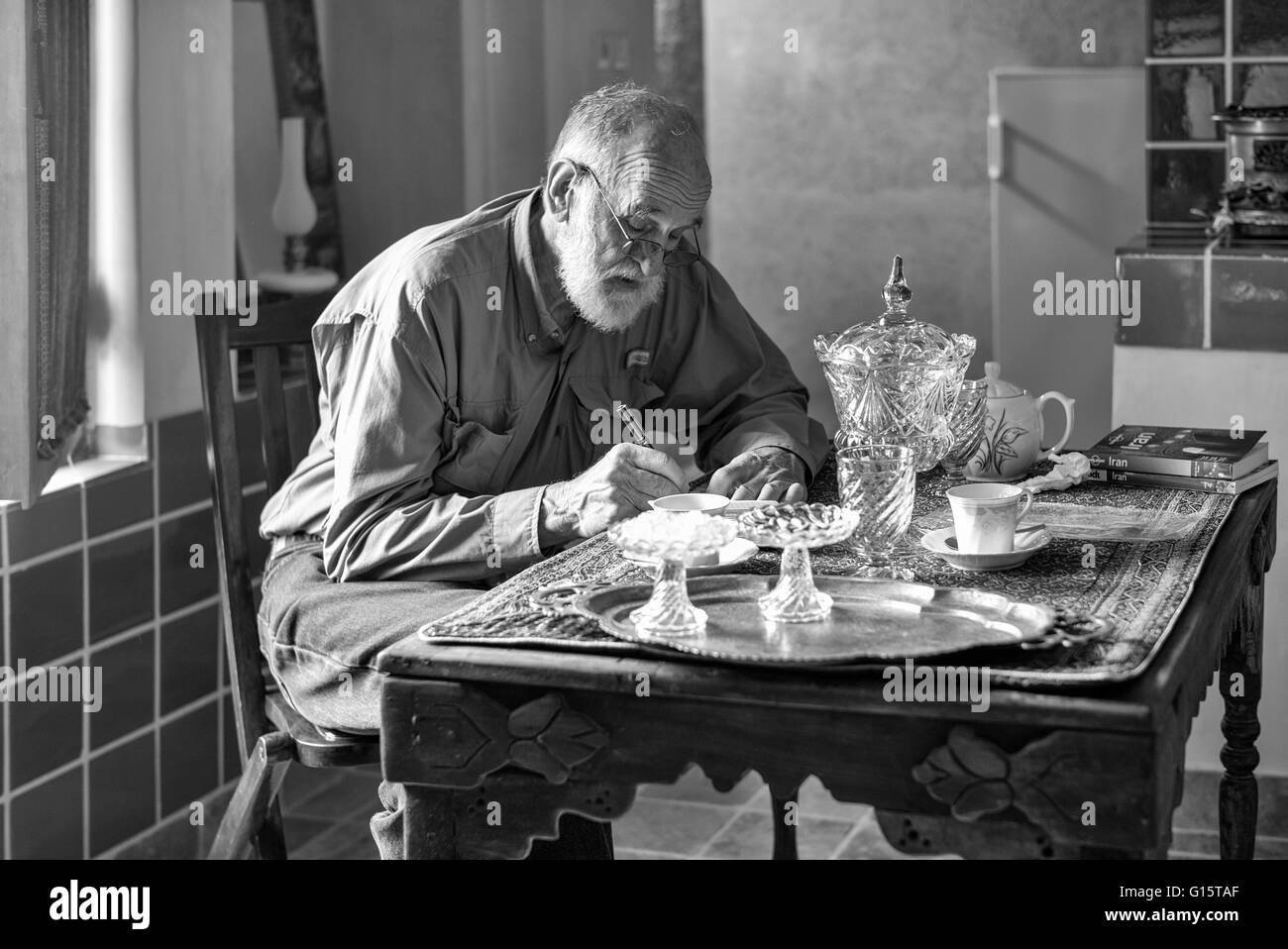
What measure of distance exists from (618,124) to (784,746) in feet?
4.00

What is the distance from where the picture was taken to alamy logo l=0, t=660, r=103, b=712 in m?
2.95

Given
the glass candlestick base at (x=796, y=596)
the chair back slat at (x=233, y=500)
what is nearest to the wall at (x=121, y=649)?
the chair back slat at (x=233, y=500)

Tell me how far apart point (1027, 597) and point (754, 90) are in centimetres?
405

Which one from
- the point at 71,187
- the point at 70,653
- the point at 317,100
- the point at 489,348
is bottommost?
the point at 70,653

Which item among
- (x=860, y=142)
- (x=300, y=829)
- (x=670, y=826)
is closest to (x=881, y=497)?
(x=670, y=826)

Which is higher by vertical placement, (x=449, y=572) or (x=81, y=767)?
(x=449, y=572)

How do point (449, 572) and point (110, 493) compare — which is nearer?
point (449, 572)

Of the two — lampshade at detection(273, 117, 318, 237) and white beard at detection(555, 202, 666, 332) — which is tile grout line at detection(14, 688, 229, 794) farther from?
white beard at detection(555, 202, 666, 332)

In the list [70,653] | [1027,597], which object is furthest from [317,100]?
[1027,597]

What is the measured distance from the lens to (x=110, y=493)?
3207mm

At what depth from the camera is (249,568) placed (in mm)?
2795

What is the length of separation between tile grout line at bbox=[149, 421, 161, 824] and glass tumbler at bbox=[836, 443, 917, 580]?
5.63ft

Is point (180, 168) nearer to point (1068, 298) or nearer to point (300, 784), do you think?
point (300, 784)
